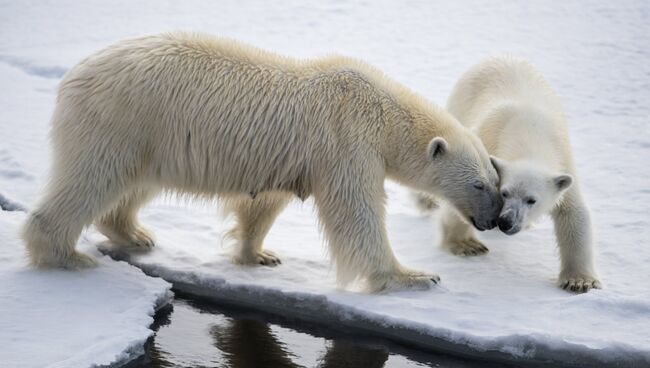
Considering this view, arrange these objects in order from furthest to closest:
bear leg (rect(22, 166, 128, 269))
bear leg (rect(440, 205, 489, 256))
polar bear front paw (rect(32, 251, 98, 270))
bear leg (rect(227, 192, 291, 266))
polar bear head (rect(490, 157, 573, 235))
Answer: bear leg (rect(440, 205, 489, 256)), bear leg (rect(227, 192, 291, 266)), polar bear head (rect(490, 157, 573, 235)), polar bear front paw (rect(32, 251, 98, 270)), bear leg (rect(22, 166, 128, 269))

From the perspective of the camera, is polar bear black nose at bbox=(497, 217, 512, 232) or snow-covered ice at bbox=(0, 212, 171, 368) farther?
polar bear black nose at bbox=(497, 217, 512, 232)

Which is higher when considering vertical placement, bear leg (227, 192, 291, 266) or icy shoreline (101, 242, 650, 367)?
bear leg (227, 192, 291, 266)

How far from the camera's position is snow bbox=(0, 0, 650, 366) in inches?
199

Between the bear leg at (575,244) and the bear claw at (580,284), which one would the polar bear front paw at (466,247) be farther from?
the bear claw at (580,284)

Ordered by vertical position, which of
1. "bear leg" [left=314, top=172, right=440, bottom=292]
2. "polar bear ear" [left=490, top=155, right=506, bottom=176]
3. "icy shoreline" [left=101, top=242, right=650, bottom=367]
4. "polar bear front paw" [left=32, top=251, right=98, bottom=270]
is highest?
"polar bear ear" [left=490, top=155, right=506, bottom=176]

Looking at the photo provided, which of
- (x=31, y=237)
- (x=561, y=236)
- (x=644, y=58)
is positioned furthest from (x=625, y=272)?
(x=644, y=58)

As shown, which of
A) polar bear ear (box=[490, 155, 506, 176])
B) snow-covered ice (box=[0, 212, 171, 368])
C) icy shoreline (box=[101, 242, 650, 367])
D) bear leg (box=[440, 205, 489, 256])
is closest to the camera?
snow-covered ice (box=[0, 212, 171, 368])

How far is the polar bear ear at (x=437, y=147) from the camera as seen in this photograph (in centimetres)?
566

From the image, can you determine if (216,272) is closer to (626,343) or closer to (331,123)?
(331,123)

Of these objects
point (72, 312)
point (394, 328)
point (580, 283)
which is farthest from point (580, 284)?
point (72, 312)

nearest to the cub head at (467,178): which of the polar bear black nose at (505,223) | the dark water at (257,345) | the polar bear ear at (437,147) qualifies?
the polar bear ear at (437,147)

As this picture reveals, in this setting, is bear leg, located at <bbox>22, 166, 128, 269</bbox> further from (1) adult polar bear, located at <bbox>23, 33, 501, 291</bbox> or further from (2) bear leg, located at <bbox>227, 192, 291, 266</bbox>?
(2) bear leg, located at <bbox>227, 192, 291, 266</bbox>

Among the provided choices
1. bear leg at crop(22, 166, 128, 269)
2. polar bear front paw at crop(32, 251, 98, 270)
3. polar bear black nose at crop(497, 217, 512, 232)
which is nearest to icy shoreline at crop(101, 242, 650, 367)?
polar bear front paw at crop(32, 251, 98, 270)

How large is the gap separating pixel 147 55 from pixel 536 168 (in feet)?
8.21
